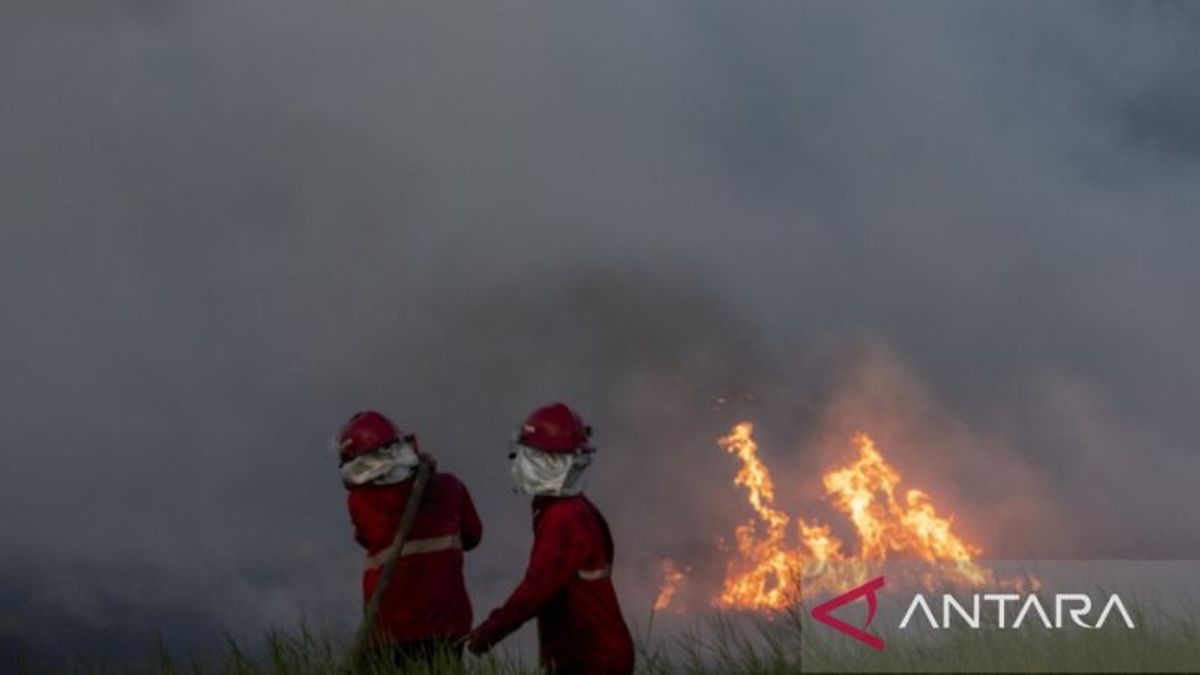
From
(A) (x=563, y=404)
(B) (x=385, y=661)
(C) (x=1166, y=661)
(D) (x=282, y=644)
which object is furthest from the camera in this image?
(D) (x=282, y=644)

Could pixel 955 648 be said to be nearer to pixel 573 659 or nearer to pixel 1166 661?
pixel 1166 661

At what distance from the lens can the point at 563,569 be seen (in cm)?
→ 1346

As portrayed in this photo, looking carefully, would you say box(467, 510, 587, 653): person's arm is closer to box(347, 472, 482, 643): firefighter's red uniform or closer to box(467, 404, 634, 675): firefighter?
box(467, 404, 634, 675): firefighter

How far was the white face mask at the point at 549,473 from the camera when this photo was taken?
547 inches

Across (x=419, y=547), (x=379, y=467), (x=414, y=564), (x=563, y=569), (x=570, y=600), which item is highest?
(x=379, y=467)

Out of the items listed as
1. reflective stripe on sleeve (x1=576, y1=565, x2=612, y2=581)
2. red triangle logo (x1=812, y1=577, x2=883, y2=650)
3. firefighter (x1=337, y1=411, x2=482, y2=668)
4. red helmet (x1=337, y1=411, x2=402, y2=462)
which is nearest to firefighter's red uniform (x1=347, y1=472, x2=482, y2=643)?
firefighter (x1=337, y1=411, x2=482, y2=668)

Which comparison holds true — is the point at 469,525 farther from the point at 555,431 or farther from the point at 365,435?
the point at 555,431

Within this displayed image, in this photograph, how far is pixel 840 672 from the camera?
13961mm

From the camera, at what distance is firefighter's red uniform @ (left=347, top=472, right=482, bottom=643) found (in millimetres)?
15789

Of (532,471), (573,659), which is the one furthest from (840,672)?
(532,471)

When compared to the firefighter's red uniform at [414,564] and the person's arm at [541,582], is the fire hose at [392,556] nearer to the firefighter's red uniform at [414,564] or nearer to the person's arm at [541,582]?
the firefighter's red uniform at [414,564]

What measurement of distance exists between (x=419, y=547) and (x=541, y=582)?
276 cm

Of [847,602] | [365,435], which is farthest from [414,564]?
[847,602]

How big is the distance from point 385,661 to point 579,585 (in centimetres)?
296
